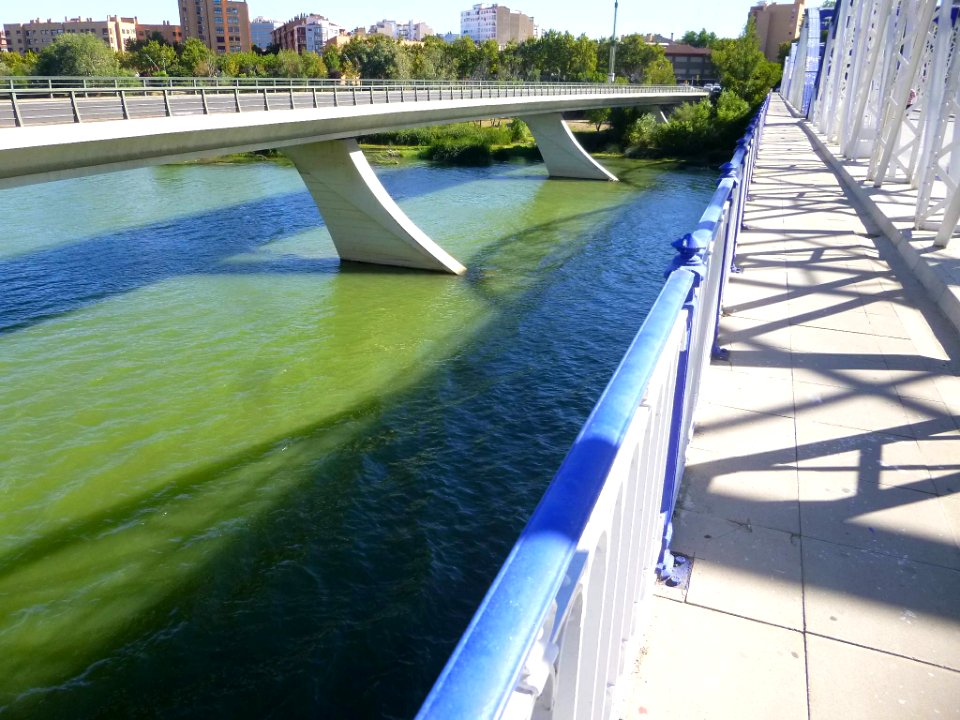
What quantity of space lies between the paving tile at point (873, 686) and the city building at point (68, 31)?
158923mm

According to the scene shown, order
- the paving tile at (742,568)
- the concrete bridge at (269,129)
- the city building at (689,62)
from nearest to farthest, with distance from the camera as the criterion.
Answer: the paving tile at (742,568) < the concrete bridge at (269,129) < the city building at (689,62)

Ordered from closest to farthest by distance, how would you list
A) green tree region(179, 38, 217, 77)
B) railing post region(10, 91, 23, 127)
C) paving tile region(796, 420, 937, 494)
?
paving tile region(796, 420, 937, 494)
railing post region(10, 91, 23, 127)
green tree region(179, 38, 217, 77)

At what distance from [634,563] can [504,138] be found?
51.7 m

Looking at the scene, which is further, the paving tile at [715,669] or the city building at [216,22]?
the city building at [216,22]

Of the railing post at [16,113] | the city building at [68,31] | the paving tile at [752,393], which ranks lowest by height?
the paving tile at [752,393]

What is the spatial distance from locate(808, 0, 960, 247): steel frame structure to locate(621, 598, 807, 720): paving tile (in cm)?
693

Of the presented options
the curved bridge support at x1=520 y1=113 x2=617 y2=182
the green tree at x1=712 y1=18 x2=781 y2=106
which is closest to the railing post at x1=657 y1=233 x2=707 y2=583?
the curved bridge support at x1=520 y1=113 x2=617 y2=182

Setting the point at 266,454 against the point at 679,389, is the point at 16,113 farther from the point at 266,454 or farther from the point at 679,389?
the point at 679,389

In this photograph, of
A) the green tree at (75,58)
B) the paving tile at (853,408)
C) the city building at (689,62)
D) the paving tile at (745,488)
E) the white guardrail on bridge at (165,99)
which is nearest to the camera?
the paving tile at (745,488)

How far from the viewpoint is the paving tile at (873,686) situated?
86.0 inches

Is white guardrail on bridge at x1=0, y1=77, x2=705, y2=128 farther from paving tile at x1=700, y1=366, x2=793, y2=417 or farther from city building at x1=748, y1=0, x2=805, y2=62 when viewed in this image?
city building at x1=748, y1=0, x2=805, y2=62

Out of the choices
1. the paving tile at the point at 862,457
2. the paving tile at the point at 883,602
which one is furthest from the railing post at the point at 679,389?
the paving tile at the point at 862,457

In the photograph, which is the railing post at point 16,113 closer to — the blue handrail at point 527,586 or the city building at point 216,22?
the blue handrail at point 527,586

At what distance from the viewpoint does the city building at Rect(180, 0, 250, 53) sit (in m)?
137
